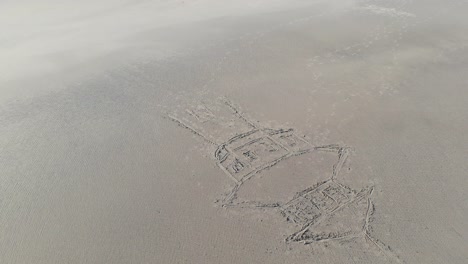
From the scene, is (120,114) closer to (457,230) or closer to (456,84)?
(457,230)

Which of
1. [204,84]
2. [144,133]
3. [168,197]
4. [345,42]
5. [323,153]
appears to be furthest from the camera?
[345,42]

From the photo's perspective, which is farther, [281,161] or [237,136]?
[237,136]

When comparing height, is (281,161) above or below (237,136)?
below

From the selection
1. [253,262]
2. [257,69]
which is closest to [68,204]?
[253,262]
